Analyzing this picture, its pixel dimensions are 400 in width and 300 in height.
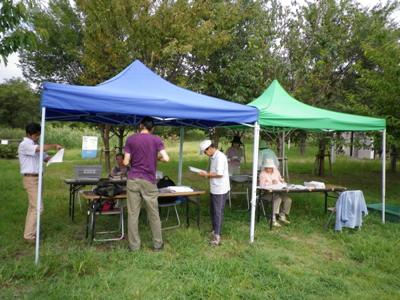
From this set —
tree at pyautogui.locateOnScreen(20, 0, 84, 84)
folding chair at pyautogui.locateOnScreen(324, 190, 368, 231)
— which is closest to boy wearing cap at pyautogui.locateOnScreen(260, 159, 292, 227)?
folding chair at pyautogui.locateOnScreen(324, 190, 368, 231)

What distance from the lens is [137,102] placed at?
4445mm

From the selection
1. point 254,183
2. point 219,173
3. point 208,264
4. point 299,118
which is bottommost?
point 208,264

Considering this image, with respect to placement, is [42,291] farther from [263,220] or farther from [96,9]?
[96,9]

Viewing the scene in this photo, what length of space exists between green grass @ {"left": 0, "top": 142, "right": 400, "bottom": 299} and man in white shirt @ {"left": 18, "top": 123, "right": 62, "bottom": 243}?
39cm

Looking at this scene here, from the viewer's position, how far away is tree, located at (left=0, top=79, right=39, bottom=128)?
90.7ft

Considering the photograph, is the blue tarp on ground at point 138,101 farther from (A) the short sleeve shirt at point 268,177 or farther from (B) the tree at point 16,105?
(B) the tree at point 16,105

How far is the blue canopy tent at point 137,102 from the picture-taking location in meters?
4.06

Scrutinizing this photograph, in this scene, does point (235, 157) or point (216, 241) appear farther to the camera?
point (235, 157)

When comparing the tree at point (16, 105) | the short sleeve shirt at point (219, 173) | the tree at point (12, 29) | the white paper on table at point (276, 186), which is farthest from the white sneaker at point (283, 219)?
the tree at point (16, 105)

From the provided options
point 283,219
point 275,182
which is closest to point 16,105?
point 275,182

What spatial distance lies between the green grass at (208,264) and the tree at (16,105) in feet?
79.3

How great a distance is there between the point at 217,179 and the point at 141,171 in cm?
110

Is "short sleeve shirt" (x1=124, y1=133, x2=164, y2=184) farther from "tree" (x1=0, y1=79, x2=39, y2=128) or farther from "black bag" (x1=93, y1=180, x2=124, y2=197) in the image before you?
"tree" (x1=0, y1=79, x2=39, y2=128)

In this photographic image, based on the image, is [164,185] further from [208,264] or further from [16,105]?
[16,105]
